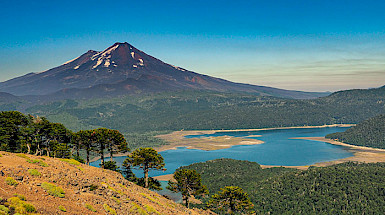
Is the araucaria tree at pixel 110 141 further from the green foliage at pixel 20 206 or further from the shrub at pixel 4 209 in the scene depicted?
the shrub at pixel 4 209

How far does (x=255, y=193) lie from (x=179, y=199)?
34.5 metres

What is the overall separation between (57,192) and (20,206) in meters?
6.67

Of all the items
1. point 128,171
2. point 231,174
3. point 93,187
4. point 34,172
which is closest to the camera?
point 34,172

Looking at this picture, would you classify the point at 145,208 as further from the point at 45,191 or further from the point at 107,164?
the point at 107,164

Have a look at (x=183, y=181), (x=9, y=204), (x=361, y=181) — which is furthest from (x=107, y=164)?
(x=361, y=181)

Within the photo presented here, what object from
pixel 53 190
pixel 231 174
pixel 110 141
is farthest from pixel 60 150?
pixel 231 174

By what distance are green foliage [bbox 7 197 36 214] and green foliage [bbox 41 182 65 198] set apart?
5311 mm

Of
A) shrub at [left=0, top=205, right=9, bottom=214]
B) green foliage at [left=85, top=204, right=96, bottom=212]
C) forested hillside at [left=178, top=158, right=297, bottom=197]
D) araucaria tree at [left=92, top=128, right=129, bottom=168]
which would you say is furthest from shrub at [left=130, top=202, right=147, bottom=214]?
forested hillside at [left=178, top=158, right=297, bottom=197]

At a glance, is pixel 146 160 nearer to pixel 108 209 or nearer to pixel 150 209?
pixel 150 209

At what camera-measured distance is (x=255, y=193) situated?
12044 centimetres

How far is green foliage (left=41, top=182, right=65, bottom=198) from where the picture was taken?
97.5ft

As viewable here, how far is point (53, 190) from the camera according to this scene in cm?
2994

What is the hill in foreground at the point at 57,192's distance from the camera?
2594 centimetres

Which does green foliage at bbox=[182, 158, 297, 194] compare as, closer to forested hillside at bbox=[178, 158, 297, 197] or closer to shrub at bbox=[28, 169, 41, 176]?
forested hillside at bbox=[178, 158, 297, 197]
